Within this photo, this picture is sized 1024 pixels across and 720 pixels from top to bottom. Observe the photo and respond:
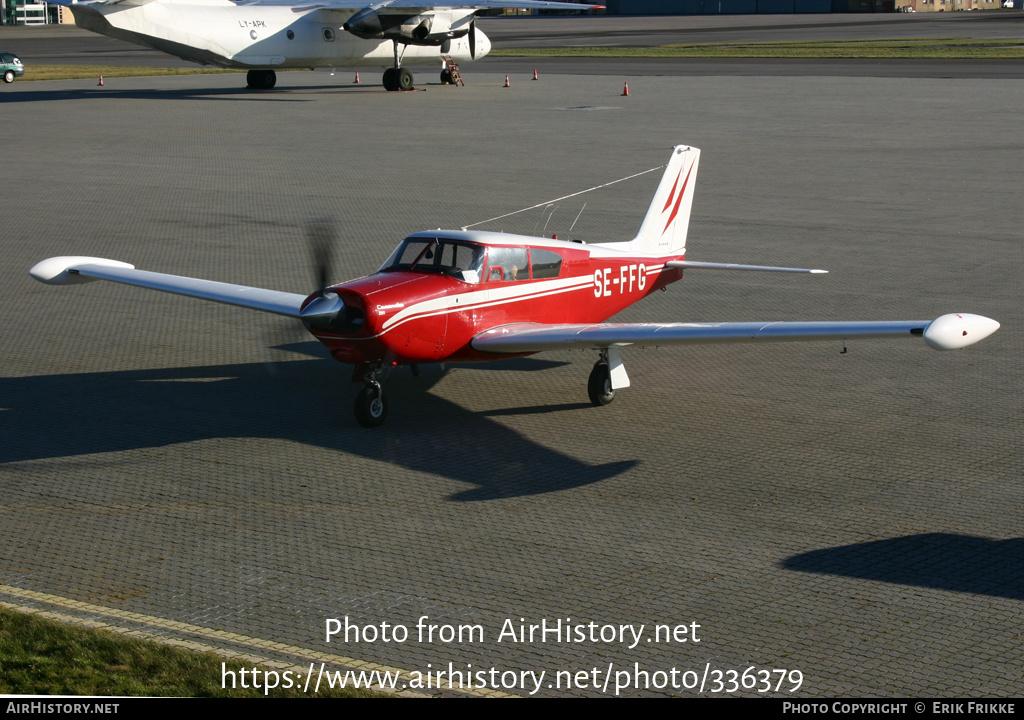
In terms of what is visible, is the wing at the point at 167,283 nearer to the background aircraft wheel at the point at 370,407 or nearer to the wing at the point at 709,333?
the background aircraft wheel at the point at 370,407

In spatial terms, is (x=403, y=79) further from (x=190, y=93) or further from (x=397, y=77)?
(x=190, y=93)

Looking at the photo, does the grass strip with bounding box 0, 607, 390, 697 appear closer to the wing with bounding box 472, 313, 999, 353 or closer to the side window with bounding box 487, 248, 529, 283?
the wing with bounding box 472, 313, 999, 353

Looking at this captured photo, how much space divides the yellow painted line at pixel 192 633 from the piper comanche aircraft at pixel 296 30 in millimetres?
38599

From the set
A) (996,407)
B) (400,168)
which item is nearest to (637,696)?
(996,407)

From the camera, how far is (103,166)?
32281mm

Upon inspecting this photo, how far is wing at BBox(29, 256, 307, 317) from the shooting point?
13.8 metres

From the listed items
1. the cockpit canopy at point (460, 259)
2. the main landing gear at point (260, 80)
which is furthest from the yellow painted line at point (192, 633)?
the main landing gear at point (260, 80)

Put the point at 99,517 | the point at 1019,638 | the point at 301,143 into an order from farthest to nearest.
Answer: the point at 301,143 < the point at 99,517 < the point at 1019,638

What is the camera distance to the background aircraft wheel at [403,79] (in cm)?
5253

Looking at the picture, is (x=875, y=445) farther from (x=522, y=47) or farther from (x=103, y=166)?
(x=522, y=47)

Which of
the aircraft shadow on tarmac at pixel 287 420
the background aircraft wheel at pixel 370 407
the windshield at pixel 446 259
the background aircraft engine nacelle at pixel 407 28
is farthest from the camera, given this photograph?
the background aircraft engine nacelle at pixel 407 28

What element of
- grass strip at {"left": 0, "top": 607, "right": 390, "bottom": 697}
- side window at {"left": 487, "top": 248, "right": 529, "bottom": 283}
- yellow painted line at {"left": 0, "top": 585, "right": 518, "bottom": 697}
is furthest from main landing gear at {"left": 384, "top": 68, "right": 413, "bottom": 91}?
grass strip at {"left": 0, "top": 607, "right": 390, "bottom": 697}

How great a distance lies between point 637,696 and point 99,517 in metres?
5.34

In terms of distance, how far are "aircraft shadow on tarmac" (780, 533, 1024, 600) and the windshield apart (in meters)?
5.26
